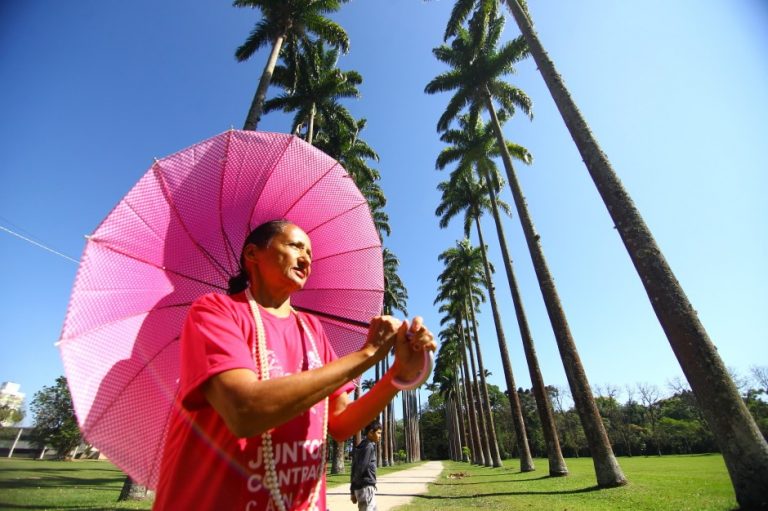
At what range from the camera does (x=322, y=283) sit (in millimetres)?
1957

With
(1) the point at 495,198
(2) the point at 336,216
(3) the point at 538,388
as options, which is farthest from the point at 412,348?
(1) the point at 495,198

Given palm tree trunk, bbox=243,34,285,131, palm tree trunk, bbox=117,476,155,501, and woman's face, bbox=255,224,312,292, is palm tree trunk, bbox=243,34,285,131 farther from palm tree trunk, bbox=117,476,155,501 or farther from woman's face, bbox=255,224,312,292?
woman's face, bbox=255,224,312,292

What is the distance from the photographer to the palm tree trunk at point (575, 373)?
9.03 metres

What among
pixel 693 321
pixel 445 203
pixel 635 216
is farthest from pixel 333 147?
pixel 693 321

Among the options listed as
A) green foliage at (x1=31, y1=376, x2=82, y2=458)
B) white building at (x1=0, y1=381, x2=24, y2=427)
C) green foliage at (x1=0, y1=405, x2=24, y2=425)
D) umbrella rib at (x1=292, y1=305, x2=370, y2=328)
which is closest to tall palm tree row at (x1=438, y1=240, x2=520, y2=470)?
umbrella rib at (x1=292, y1=305, x2=370, y2=328)

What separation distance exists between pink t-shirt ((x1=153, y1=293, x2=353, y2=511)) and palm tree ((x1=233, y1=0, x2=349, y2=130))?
1454 cm

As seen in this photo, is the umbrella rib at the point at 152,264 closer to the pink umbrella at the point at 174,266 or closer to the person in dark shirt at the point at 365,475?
the pink umbrella at the point at 174,266

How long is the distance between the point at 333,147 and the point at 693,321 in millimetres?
18873

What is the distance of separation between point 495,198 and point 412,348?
20.9 meters

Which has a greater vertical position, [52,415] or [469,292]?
[469,292]

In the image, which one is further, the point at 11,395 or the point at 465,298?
the point at 11,395

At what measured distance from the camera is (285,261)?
143 cm

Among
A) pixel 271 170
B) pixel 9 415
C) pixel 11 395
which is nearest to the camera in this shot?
pixel 271 170

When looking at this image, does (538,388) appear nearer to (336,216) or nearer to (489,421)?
(336,216)
